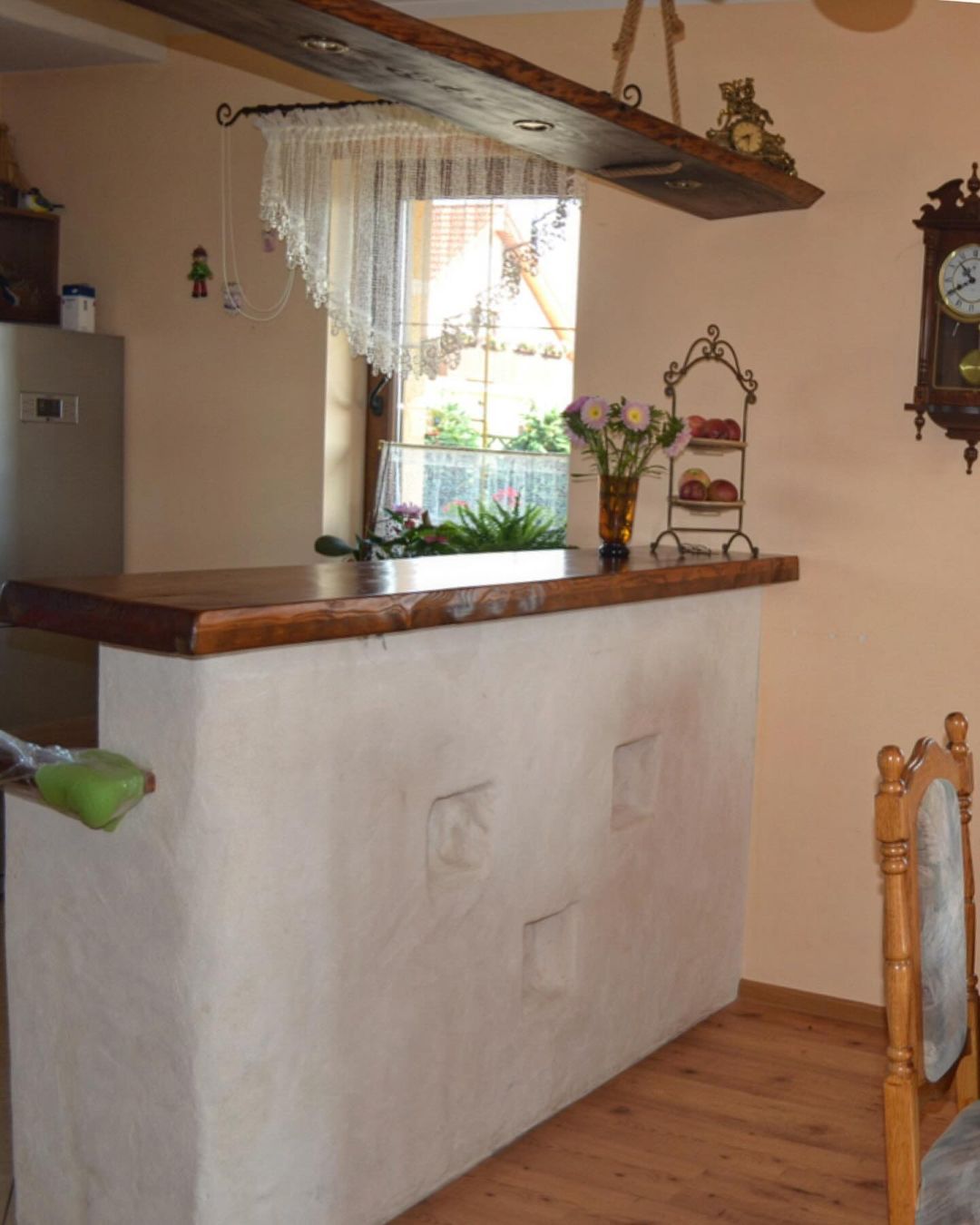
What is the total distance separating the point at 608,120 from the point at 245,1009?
1.74 meters

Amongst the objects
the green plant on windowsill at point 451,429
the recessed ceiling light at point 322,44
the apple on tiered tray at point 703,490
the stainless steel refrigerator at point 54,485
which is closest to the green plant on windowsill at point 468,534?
the green plant on windowsill at point 451,429

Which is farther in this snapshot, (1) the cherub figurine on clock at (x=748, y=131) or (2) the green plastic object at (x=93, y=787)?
(1) the cherub figurine on clock at (x=748, y=131)

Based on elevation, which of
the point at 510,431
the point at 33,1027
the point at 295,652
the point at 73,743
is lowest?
the point at 33,1027

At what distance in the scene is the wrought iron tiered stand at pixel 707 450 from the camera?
3.72 m

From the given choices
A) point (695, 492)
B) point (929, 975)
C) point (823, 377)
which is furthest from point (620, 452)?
point (929, 975)

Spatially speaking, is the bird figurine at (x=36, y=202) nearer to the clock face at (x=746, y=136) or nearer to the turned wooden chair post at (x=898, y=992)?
the clock face at (x=746, y=136)

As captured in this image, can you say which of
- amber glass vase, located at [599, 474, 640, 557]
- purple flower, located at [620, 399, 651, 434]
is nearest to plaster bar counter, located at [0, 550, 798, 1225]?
amber glass vase, located at [599, 474, 640, 557]

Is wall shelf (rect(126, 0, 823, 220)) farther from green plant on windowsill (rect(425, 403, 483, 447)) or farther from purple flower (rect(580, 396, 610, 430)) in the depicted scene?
green plant on windowsill (rect(425, 403, 483, 447))

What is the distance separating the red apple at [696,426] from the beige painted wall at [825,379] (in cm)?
23

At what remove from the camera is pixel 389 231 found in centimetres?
429

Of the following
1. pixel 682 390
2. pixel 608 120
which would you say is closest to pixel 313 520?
pixel 682 390

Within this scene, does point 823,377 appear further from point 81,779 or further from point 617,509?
point 81,779

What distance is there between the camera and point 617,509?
346cm

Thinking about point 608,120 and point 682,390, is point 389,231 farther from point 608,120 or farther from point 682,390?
point 608,120
